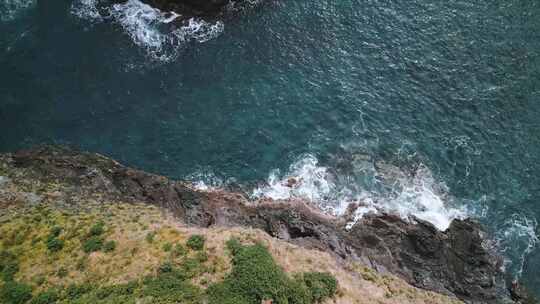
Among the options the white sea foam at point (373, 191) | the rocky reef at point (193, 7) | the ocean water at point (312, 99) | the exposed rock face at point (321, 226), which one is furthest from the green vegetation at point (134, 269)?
the rocky reef at point (193, 7)

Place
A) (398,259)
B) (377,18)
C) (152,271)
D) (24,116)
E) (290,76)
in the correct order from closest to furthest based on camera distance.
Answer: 1. (152,271)
2. (398,259)
3. (24,116)
4. (290,76)
5. (377,18)

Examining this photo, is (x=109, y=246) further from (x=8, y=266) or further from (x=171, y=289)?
(x=8, y=266)

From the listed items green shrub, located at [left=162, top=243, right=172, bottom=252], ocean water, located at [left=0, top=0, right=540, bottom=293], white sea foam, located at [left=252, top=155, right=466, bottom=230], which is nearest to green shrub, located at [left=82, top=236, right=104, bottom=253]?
green shrub, located at [left=162, top=243, right=172, bottom=252]

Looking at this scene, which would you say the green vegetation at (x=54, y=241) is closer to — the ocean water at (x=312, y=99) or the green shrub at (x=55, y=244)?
the green shrub at (x=55, y=244)

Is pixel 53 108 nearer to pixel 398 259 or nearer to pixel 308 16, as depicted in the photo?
pixel 308 16

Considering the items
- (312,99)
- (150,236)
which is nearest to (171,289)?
(150,236)

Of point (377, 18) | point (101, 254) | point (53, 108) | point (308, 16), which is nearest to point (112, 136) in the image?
point (53, 108)

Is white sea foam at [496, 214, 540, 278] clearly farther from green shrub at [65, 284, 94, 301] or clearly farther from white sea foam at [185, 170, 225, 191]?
green shrub at [65, 284, 94, 301]
